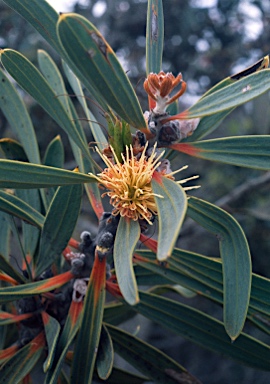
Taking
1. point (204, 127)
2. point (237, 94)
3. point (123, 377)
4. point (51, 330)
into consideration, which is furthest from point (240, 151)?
point (123, 377)

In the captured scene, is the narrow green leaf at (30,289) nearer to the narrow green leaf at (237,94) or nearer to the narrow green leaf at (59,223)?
the narrow green leaf at (59,223)

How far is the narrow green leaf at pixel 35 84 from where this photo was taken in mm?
659

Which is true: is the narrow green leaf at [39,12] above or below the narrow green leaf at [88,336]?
above

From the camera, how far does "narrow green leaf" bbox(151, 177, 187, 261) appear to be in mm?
462

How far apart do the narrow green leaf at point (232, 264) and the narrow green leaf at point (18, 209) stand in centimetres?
27

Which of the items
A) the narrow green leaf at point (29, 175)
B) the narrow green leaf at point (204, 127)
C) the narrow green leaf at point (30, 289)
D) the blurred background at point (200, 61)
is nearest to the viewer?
the narrow green leaf at point (29, 175)

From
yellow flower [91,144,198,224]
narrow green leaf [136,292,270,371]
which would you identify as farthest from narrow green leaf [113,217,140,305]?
narrow green leaf [136,292,270,371]

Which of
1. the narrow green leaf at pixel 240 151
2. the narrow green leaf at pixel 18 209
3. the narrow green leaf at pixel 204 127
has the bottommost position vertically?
the narrow green leaf at pixel 18 209

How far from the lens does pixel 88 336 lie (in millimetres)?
727

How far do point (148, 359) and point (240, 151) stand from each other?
1.37 feet

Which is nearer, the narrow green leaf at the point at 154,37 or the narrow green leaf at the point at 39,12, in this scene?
the narrow green leaf at the point at 39,12

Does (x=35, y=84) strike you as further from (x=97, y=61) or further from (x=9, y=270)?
(x=9, y=270)

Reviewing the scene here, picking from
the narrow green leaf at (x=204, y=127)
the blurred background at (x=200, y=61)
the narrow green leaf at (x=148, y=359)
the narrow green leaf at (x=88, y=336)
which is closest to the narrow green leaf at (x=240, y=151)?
the narrow green leaf at (x=204, y=127)

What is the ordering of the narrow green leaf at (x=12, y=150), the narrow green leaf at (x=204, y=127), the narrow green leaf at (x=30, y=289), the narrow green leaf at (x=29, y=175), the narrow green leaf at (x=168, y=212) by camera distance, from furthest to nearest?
the narrow green leaf at (x=12, y=150)
the narrow green leaf at (x=204, y=127)
the narrow green leaf at (x=30, y=289)
the narrow green leaf at (x=29, y=175)
the narrow green leaf at (x=168, y=212)
